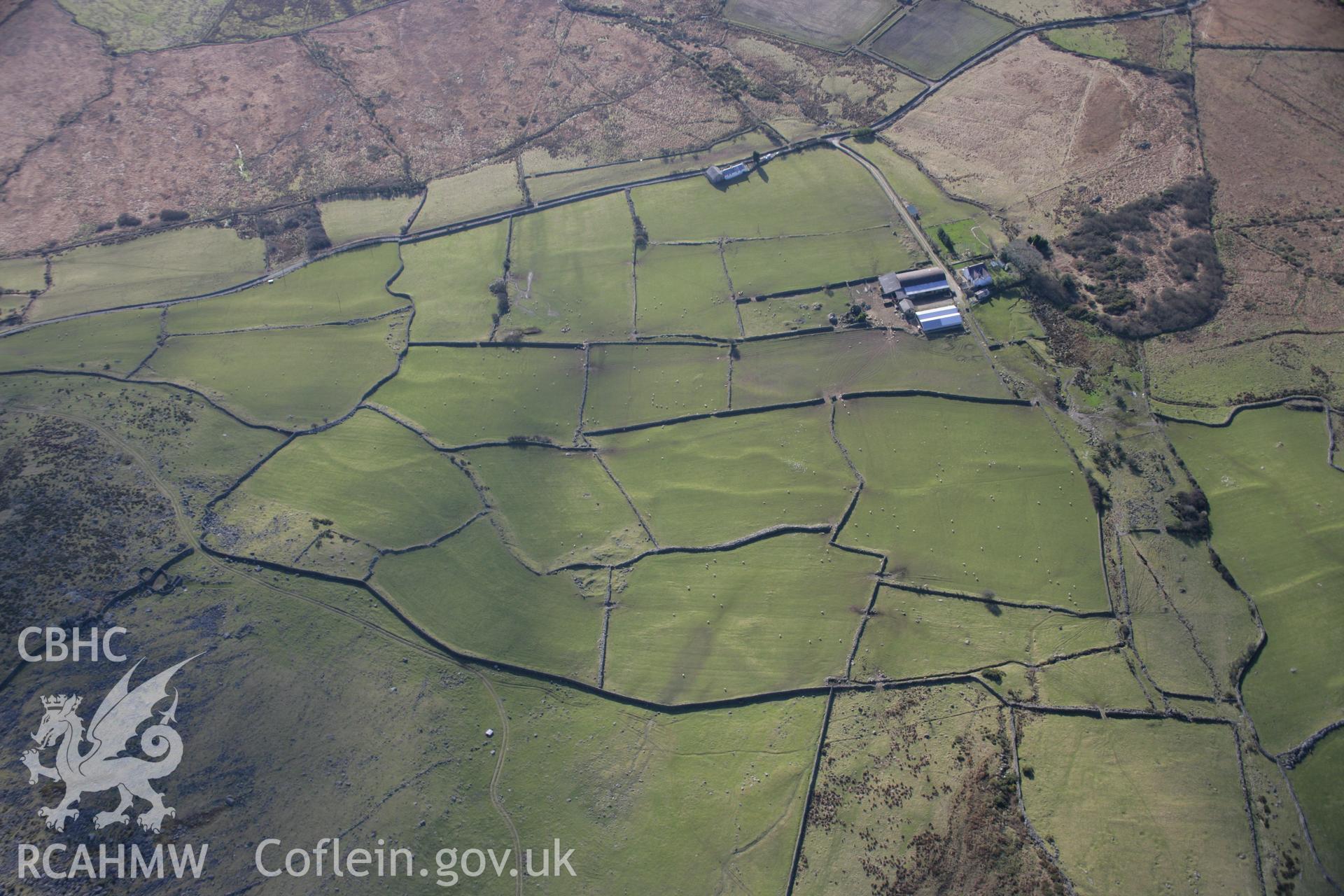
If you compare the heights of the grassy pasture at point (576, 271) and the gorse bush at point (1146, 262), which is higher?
the grassy pasture at point (576, 271)

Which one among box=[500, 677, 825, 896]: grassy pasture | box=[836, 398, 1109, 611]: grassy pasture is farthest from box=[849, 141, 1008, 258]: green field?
box=[500, 677, 825, 896]: grassy pasture

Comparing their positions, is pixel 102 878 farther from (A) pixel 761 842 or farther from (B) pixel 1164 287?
(B) pixel 1164 287

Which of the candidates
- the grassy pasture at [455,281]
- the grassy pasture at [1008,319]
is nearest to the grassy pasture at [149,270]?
the grassy pasture at [455,281]

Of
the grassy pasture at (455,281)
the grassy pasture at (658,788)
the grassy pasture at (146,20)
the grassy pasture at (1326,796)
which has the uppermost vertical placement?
the grassy pasture at (146,20)

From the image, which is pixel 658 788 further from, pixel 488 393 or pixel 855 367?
pixel 855 367

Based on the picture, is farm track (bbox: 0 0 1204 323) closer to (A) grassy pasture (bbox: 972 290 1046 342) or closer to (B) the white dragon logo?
(A) grassy pasture (bbox: 972 290 1046 342)

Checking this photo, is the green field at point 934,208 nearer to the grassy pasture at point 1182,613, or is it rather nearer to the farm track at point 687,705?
the farm track at point 687,705

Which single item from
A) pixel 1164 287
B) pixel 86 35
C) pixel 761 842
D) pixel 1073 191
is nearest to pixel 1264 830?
pixel 761 842

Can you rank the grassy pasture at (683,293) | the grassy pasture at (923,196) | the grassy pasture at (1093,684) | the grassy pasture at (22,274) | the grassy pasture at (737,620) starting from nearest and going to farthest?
1. the grassy pasture at (1093,684)
2. the grassy pasture at (737,620)
3. the grassy pasture at (683,293)
4. the grassy pasture at (22,274)
5. the grassy pasture at (923,196)
